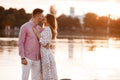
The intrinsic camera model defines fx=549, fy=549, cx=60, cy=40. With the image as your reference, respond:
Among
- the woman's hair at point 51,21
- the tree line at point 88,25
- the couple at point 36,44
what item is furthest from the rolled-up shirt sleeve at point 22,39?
the tree line at point 88,25

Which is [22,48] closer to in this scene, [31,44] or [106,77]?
[31,44]

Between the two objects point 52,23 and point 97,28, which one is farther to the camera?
point 97,28

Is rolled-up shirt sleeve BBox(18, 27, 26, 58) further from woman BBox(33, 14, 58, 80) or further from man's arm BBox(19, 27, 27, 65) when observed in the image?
woman BBox(33, 14, 58, 80)

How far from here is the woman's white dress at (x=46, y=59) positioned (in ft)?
31.0

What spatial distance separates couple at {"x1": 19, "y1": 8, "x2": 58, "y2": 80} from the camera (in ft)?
31.0

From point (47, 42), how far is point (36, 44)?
19 centimetres

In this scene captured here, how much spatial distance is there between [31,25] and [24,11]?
4348 inches

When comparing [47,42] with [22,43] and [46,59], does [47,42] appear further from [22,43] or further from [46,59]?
[22,43]

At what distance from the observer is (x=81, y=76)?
1526 centimetres

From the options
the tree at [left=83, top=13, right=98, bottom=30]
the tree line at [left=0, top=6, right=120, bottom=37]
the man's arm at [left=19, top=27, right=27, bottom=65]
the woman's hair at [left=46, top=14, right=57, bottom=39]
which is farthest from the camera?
the tree at [left=83, top=13, right=98, bottom=30]

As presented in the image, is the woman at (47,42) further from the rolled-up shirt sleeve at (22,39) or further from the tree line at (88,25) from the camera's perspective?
the tree line at (88,25)

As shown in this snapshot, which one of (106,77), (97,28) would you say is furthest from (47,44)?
(97,28)

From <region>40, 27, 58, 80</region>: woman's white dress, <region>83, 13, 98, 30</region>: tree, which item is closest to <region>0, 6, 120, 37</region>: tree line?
<region>83, 13, 98, 30</region>: tree

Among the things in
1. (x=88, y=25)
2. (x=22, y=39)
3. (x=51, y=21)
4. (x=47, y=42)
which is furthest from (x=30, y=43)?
(x=88, y=25)
